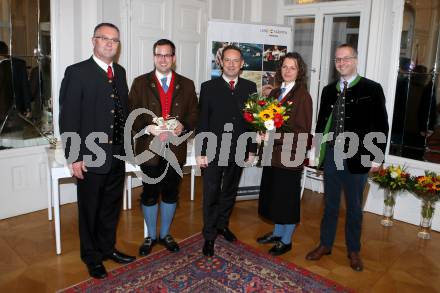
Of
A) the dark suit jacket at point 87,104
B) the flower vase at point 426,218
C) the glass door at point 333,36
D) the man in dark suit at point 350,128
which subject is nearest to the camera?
the dark suit jacket at point 87,104

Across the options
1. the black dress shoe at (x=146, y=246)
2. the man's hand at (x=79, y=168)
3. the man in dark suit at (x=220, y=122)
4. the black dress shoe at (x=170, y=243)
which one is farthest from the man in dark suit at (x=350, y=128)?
the man's hand at (x=79, y=168)

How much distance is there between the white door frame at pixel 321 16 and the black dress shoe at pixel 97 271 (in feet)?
11.5

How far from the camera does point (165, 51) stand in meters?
2.85

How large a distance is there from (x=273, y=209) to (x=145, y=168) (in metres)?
1.08

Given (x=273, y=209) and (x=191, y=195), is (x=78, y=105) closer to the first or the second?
(x=273, y=209)

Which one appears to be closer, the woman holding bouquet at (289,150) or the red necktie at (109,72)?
the red necktie at (109,72)

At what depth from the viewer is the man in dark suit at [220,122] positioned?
3043 mm

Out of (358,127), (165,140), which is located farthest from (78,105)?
(358,127)

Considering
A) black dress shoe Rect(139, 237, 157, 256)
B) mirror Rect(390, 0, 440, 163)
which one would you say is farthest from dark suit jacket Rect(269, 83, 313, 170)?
mirror Rect(390, 0, 440, 163)

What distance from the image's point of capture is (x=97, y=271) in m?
2.84

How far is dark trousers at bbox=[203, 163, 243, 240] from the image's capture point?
3123mm

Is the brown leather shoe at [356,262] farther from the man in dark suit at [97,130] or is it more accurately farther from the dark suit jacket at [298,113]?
the man in dark suit at [97,130]

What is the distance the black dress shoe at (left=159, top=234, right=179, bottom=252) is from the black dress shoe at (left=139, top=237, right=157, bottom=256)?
9cm

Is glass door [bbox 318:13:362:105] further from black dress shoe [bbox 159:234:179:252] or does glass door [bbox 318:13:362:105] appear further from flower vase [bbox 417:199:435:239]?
black dress shoe [bbox 159:234:179:252]
